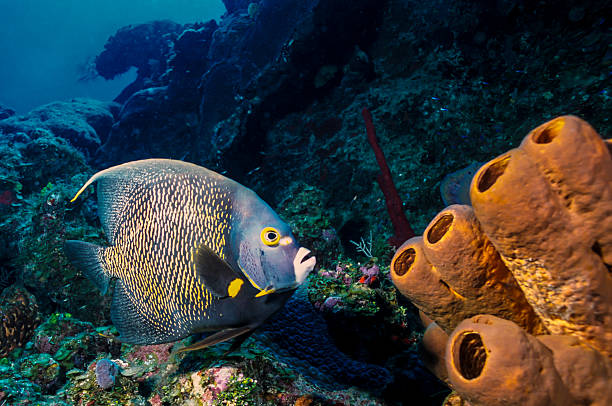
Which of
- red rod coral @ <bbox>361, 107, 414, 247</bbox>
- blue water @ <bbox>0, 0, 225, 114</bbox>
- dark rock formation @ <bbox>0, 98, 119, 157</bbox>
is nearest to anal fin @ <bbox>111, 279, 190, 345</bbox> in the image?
red rod coral @ <bbox>361, 107, 414, 247</bbox>

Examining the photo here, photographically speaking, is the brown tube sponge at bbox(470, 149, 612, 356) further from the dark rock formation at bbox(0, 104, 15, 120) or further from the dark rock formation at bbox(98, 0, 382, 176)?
the dark rock formation at bbox(0, 104, 15, 120)

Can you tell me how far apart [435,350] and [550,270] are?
1036 mm

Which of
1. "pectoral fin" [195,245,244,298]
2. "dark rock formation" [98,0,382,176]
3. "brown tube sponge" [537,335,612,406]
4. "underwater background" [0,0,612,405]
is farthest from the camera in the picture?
"dark rock formation" [98,0,382,176]

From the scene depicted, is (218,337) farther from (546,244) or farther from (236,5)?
(236,5)

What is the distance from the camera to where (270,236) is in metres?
1.37

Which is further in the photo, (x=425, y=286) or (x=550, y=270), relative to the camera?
(x=425, y=286)

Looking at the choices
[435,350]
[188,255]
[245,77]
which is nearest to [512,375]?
[435,350]

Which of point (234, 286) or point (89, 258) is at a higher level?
point (89, 258)

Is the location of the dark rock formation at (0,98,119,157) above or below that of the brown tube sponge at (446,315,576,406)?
above

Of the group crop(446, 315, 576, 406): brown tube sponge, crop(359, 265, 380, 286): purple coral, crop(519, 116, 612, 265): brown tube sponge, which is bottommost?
crop(446, 315, 576, 406): brown tube sponge

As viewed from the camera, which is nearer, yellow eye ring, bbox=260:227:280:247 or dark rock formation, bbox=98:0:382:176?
yellow eye ring, bbox=260:227:280:247

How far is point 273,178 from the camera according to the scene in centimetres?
873

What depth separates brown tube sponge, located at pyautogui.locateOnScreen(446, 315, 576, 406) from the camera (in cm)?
94

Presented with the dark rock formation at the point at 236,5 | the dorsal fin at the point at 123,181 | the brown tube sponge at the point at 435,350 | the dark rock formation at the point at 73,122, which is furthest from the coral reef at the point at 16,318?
Result: the dark rock formation at the point at 236,5
